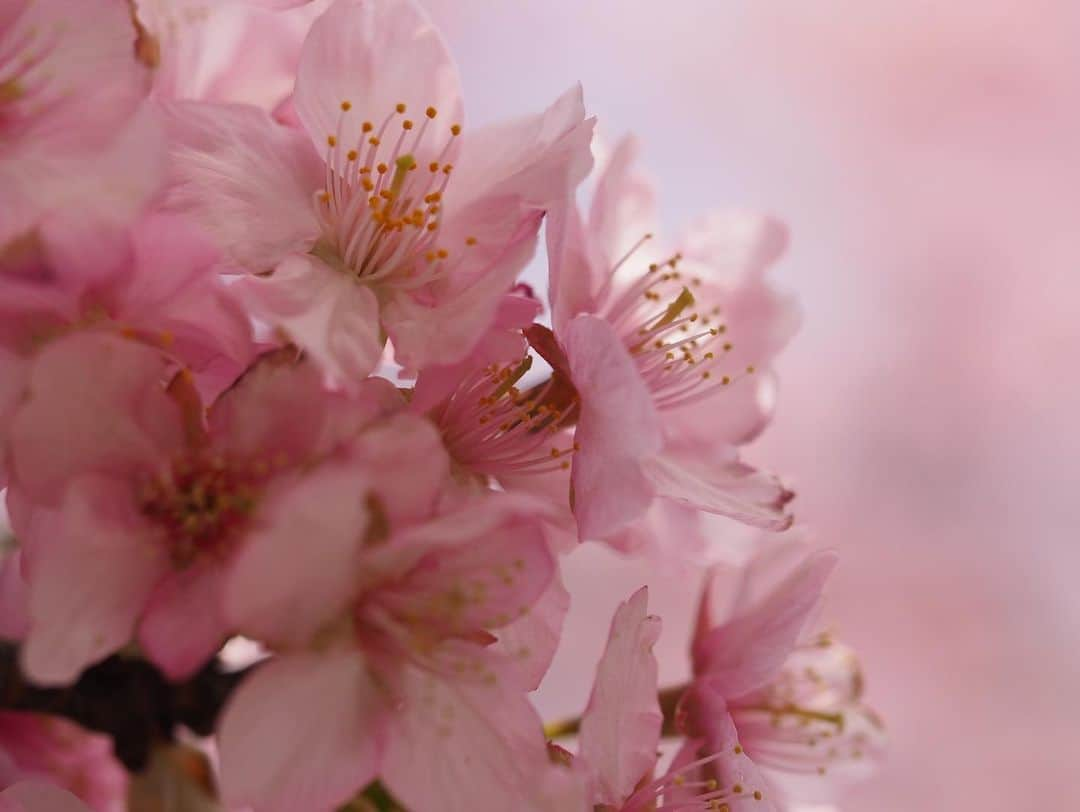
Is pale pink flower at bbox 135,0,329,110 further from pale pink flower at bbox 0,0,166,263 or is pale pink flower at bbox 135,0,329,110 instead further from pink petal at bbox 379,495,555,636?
pink petal at bbox 379,495,555,636

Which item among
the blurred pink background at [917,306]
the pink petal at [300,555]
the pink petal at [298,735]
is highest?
the pink petal at [300,555]

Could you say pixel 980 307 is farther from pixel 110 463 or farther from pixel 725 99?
pixel 110 463

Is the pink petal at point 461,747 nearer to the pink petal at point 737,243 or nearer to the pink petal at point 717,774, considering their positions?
the pink petal at point 717,774

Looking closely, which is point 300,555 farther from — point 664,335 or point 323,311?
point 664,335

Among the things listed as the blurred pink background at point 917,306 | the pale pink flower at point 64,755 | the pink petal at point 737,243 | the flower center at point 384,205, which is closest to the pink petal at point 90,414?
the flower center at point 384,205

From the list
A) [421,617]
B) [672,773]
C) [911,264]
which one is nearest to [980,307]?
[911,264]

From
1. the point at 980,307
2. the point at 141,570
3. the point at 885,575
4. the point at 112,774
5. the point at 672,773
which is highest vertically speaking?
the point at 141,570

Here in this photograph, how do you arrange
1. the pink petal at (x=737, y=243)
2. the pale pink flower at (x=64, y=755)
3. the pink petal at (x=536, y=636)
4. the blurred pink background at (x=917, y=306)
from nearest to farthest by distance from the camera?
the pink petal at (x=536, y=636) → the pale pink flower at (x=64, y=755) → the pink petal at (x=737, y=243) → the blurred pink background at (x=917, y=306)

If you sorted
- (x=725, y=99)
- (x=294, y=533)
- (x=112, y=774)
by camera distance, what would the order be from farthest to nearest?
(x=725, y=99) < (x=112, y=774) < (x=294, y=533)
